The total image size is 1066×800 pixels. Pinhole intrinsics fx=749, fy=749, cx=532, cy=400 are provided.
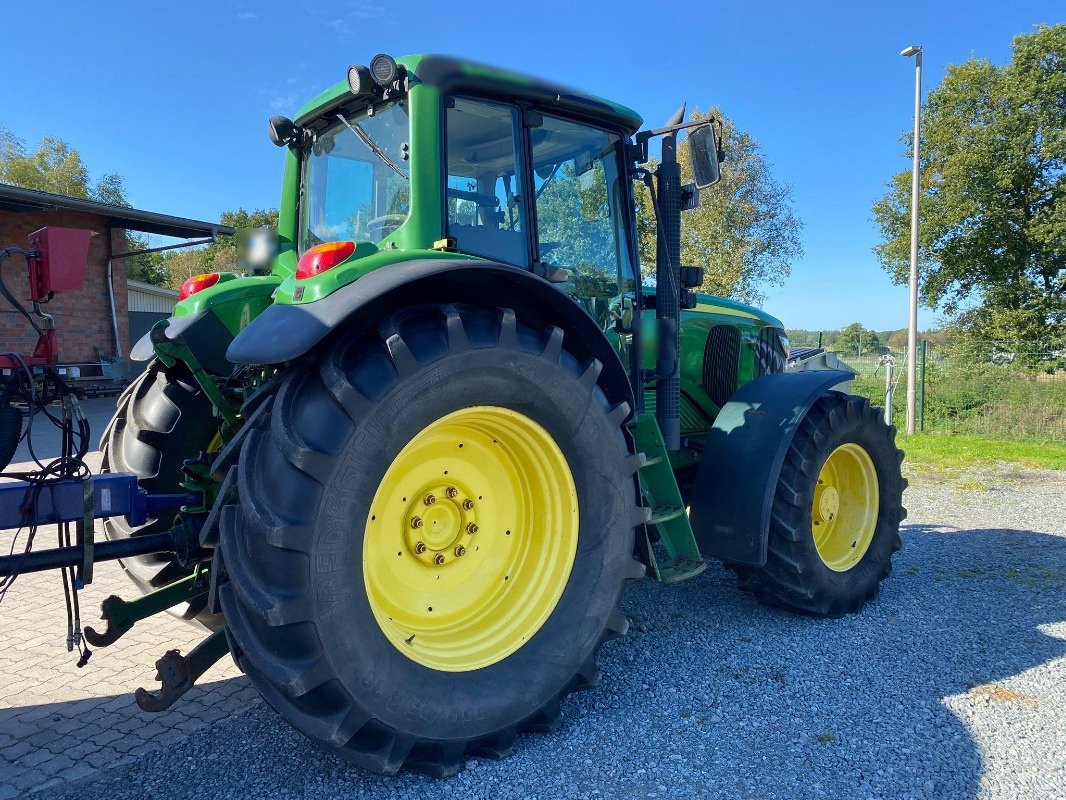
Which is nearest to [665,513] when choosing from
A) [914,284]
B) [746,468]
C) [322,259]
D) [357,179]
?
[746,468]

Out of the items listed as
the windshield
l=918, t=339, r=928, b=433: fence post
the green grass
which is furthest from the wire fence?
the windshield

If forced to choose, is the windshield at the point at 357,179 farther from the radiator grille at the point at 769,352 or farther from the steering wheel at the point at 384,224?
the radiator grille at the point at 769,352

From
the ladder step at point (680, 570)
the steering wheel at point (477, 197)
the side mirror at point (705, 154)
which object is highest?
the side mirror at point (705, 154)

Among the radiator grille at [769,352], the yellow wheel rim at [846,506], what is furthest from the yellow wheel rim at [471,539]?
the radiator grille at [769,352]

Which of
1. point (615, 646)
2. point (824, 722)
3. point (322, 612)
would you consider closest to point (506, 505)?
point (322, 612)

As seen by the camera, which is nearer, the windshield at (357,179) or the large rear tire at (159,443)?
the windshield at (357,179)

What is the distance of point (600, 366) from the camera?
280 centimetres

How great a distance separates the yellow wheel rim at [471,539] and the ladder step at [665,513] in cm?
60

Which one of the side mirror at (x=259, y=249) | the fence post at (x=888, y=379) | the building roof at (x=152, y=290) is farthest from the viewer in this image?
the building roof at (x=152, y=290)

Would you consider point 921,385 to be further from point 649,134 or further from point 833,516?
point 649,134

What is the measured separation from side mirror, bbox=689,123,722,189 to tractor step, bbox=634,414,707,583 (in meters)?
1.18

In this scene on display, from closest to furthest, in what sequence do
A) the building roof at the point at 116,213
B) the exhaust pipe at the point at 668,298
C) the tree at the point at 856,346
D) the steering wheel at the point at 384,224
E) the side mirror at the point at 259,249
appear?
the steering wheel at the point at 384,224
the exhaust pipe at the point at 668,298
the side mirror at the point at 259,249
the building roof at the point at 116,213
the tree at the point at 856,346

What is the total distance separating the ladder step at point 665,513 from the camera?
10.8 ft

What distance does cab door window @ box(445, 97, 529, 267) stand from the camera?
3037 mm
